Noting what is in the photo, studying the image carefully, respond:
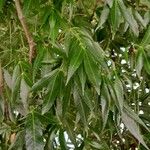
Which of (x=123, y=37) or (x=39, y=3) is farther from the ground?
(x=39, y=3)

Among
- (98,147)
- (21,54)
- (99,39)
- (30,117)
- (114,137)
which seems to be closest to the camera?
(30,117)

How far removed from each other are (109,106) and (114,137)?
0.61 metres

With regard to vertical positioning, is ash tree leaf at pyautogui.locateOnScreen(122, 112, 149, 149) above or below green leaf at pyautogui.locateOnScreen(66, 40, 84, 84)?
below

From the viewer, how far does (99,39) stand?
1.49 meters

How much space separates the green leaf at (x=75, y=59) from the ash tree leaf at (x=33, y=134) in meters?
0.15

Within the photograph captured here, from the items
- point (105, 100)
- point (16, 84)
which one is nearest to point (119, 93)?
point (105, 100)

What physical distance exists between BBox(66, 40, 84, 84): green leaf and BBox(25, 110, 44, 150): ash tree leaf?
0.50ft

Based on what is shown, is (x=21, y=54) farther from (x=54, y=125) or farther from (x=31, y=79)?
(x=54, y=125)

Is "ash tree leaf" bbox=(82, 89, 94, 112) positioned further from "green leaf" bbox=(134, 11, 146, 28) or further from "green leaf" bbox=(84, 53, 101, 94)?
"green leaf" bbox=(134, 11, 146, 28)

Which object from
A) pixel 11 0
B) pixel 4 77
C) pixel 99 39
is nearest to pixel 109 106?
pixel 4 77

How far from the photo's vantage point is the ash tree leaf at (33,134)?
42.3 inches

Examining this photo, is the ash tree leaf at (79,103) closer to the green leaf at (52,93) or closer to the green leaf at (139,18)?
the green leaf at (52,93)

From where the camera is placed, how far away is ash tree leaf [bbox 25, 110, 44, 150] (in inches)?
42.3

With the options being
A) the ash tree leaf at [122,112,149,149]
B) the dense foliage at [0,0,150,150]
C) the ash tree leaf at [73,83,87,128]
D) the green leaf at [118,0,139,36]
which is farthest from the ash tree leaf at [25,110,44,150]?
the green leaf at [118,0,139,36]
